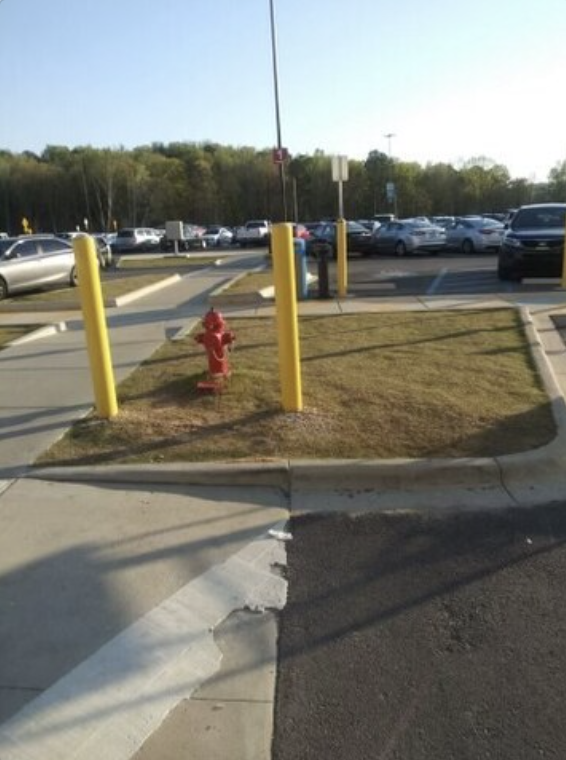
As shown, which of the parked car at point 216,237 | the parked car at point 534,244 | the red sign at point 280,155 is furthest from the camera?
the parked car at point 216,237

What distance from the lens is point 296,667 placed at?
296cm

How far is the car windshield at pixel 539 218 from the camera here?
16328 mm

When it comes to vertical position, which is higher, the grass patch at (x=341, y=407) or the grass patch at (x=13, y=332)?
the grass patch at (x=341, y=407)

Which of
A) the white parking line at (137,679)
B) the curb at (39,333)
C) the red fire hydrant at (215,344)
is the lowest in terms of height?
the curb at (39,333)

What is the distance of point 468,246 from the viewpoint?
94.7 ft

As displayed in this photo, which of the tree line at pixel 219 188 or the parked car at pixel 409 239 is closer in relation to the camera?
the parked car at pixel 409 239

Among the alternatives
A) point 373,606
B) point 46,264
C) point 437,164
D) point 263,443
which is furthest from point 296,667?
point 437,164

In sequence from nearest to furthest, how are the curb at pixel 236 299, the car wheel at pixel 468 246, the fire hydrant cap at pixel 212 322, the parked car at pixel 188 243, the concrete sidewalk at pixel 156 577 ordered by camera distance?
1. the concrete sidewalk at pixel 156 577
2. the fire hydrant cap at pixel 212 322
3. the curb at pixel 236 299
4. the car wheel at pixel 468 246
5. the parked car at pixel 188 243

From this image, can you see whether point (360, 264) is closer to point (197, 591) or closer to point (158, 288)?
point (158, 288)

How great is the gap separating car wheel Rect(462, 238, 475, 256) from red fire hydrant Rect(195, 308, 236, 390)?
78.0 ft

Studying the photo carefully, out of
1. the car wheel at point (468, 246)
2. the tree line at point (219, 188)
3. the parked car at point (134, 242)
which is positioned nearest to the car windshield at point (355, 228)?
the car wheel at point (468, 246)

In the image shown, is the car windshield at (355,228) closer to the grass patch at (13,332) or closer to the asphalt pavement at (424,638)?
the grass patch at (13,332)

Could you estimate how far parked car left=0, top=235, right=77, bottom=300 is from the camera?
1769 cm

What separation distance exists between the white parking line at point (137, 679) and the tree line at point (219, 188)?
289ft
